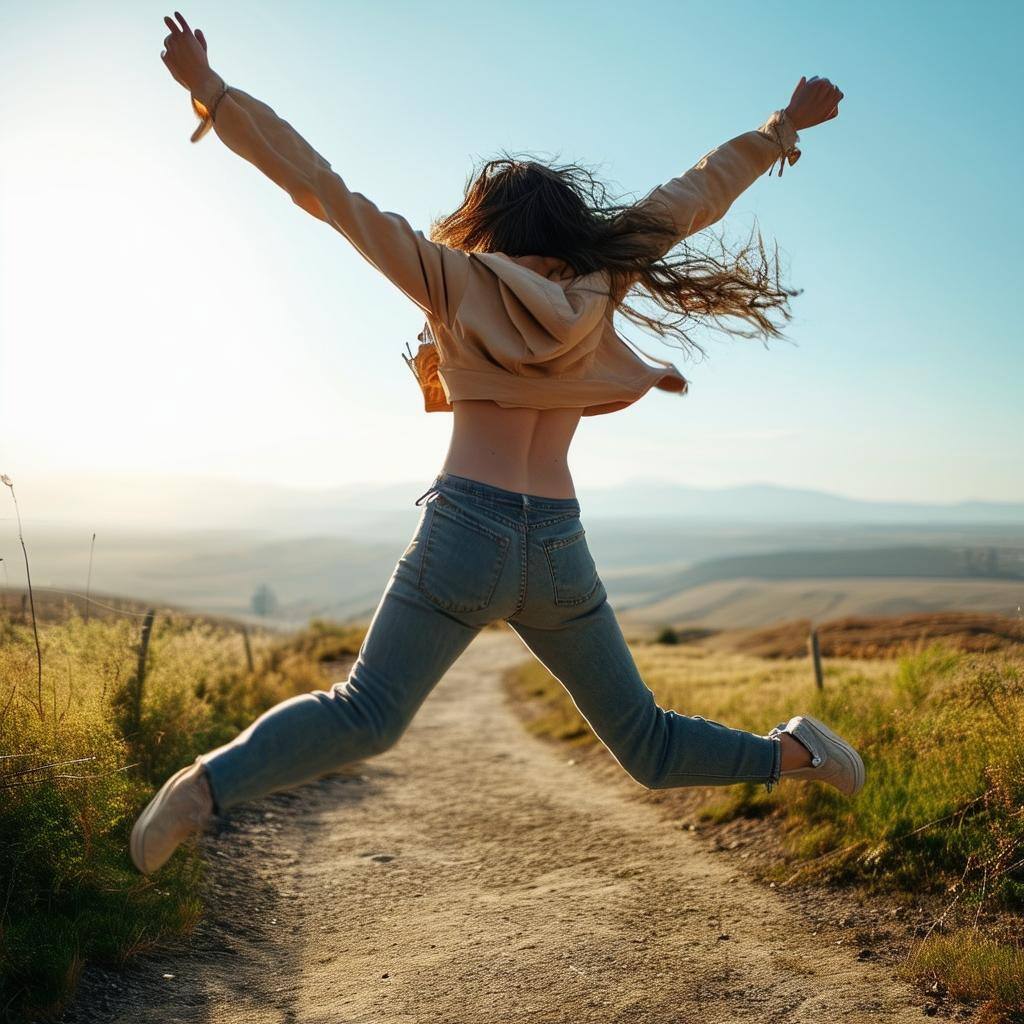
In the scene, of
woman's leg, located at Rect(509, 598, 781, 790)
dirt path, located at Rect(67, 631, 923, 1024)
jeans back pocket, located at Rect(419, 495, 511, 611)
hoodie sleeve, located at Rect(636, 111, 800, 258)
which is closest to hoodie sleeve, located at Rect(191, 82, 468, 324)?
jeans back pocket, located at Rect(419, 495, 511, 611)

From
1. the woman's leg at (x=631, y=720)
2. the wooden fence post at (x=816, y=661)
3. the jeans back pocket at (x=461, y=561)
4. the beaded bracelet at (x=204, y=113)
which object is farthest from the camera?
the wooden fence post at (x=816, y=661)

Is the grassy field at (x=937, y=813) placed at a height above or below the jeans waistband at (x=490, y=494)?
below

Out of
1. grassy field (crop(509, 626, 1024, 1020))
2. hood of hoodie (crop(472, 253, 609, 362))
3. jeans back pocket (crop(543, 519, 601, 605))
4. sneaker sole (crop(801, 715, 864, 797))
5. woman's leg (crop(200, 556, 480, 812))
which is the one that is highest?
hood of hoodie (crop(472, 253, 609, 362))

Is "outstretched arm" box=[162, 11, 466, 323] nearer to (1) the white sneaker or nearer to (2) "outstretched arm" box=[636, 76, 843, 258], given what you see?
(2) "outstretched arm" box=[636, 76, 843, 258]

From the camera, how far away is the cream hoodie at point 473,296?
2.57 meters

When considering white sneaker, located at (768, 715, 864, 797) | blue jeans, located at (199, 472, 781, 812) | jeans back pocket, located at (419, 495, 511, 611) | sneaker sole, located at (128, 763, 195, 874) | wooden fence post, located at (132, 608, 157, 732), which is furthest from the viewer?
wooden fence post, located at (132, 608, 157, 732)

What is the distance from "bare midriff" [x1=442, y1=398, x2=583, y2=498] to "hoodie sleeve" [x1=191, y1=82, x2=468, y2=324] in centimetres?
40

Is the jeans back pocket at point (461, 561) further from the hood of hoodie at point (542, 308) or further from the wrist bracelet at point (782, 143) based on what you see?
the wrist bracelet at point (782, 143)

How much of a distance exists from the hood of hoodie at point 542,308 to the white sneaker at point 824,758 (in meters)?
1.47

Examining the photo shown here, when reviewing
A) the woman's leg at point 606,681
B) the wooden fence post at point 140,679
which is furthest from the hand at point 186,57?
the wooden fence post at point 140,679

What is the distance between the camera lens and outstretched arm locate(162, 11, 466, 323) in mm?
2557

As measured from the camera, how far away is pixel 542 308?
262 centimetres

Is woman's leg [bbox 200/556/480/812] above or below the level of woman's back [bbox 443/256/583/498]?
below

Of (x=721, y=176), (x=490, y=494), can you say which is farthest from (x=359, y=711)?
(x=721, y=176)
